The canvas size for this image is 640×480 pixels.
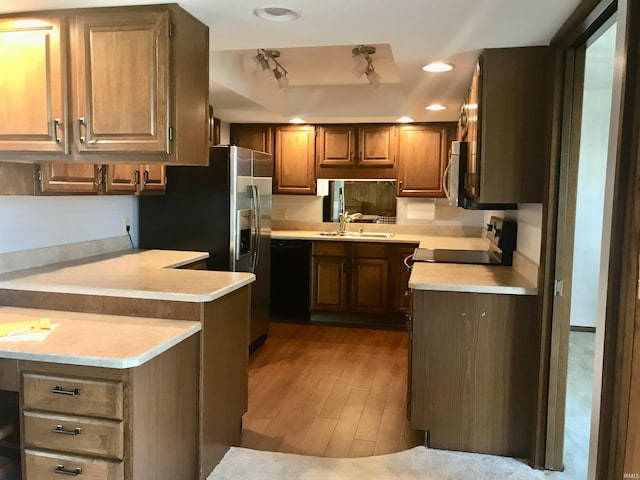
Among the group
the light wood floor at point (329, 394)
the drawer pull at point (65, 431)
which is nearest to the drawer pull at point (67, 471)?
the drawer pull at point (65, 431)

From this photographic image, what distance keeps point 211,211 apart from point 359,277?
1988 mm

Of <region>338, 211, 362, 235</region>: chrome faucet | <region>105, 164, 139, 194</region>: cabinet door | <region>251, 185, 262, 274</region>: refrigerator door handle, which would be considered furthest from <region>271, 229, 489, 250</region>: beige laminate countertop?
<region>105, 164, 139, 194</region>: cabinet door

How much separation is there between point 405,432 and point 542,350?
3.12 feet

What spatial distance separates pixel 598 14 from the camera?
2016mm

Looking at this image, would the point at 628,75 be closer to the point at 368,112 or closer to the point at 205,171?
the point at 205,171

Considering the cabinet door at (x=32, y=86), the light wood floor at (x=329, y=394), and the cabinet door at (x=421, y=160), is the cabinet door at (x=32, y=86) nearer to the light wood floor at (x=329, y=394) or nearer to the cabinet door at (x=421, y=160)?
the light wood floor at (x=329, y=394)

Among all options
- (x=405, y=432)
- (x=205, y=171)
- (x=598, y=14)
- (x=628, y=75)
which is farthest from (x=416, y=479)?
(x=205, y=171)

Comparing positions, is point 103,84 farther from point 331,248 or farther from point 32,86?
point 331,248

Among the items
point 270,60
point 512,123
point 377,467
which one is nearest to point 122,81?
point 512,123

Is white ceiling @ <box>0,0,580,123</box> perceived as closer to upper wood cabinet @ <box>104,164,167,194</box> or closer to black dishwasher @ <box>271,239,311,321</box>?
upper wood cabinet @ <box>104,164,167,194</box>

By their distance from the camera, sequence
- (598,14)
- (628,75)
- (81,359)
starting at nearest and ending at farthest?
(628,75), (81,359), (598,14)

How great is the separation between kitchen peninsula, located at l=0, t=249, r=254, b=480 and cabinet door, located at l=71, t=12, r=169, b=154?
2.28 ft

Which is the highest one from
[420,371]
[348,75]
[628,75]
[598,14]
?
[348,75]

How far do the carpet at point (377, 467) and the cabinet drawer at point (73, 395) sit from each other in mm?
877
